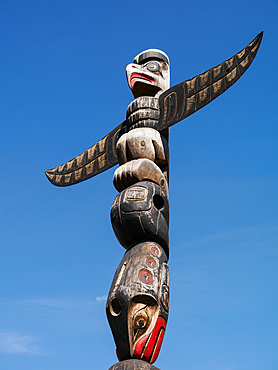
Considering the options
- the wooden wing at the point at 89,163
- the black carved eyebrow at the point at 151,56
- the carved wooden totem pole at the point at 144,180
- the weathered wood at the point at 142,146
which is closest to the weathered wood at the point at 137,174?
the carved wooden totem pole at the point at 144,180

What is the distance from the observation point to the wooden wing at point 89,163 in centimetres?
777

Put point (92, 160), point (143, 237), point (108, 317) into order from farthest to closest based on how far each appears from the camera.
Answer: point (92, 160)
point (143, 237)
point (108, 317)

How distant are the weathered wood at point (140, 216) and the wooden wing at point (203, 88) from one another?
4.25 ft

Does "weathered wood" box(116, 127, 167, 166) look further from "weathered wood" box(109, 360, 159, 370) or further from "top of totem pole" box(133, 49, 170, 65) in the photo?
"weathered wood" box(109, 360, 159, 370)

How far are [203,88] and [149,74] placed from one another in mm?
1272

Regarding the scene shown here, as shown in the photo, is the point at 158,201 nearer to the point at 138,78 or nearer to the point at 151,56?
the point at 138,78

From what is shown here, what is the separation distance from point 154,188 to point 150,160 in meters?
0.60

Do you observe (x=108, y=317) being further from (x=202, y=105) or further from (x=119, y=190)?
(x=202, y=105)

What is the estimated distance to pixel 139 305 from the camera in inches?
195

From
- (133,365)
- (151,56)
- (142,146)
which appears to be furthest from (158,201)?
(151,56)

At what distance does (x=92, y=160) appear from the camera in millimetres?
Result: 8086

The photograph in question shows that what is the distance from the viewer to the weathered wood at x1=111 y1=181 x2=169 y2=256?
5.56 meters

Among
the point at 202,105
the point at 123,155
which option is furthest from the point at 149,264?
the point at 202,105

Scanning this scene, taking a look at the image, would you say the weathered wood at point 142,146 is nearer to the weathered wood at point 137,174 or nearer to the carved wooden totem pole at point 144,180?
the carved wooden totem pole at point 144,180
